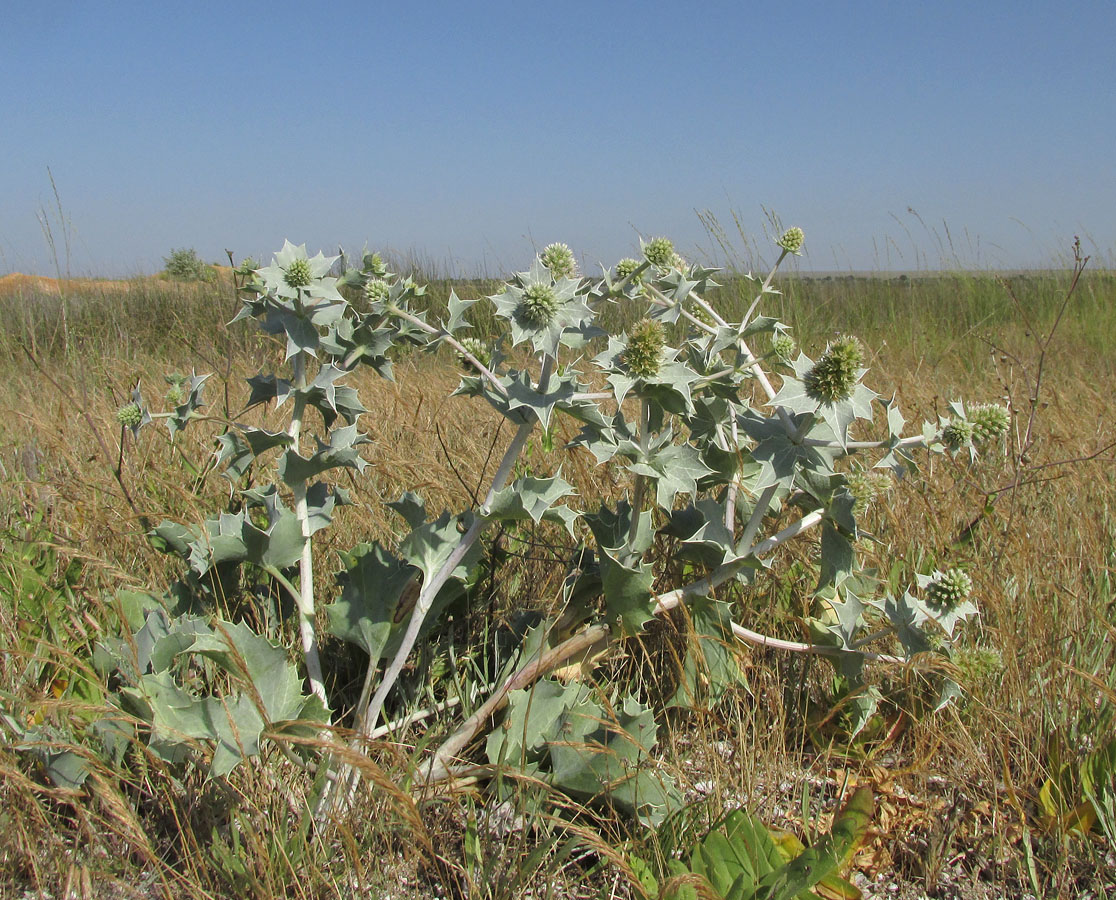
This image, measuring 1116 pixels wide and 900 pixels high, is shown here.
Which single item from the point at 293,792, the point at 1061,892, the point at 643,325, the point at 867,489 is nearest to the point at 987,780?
the point at 1061,892

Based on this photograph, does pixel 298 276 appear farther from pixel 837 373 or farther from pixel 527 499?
pixel 837 373

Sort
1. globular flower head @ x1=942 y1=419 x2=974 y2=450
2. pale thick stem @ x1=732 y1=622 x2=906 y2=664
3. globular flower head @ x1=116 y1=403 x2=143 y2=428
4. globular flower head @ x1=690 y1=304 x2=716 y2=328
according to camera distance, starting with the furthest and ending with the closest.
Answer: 1. globular flower head @ x1=690 y1=304 x2=716 y2=328
2. globular flower head @ x1=116 y1=403 x2=143 y2=428
3. pale thick stem @ x1=732 y1=622 x2=906 y2=664
4. globular flower head @ x1=942 y1=419 x2=974 y2=450

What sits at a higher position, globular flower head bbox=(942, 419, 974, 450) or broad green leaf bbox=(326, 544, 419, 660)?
globular flower head bbox=(942, 419, 974, 450)

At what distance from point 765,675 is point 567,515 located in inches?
24.5

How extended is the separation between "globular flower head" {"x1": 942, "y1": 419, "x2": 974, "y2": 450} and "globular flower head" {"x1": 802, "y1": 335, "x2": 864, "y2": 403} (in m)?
0.23

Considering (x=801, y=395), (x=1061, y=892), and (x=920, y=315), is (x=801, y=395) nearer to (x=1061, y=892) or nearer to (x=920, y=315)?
(x=1061, y=892)

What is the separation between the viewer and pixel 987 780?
1.50m

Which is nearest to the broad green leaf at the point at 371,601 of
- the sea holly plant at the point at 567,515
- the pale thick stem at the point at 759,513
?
the sea holly plant at the point at 567,515

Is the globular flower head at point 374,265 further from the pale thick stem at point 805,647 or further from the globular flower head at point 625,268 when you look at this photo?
the pale thick stem at point 805,647

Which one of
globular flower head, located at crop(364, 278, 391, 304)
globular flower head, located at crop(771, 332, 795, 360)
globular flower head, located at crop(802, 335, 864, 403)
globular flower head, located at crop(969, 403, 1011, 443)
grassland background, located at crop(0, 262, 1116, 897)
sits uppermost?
globular flower head, located at crop(364, 278, 391, 304)

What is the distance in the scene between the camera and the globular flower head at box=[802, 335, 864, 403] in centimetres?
130

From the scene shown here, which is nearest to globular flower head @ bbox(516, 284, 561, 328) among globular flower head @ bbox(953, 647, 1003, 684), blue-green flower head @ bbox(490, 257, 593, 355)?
blue-green flower head @ bbox(490, 257, 593, 355)

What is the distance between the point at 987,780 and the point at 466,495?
1437mm

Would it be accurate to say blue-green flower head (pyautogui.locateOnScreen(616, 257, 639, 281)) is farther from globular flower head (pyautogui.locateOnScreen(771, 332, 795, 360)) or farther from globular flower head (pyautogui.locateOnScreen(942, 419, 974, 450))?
globular flower head (pyautogui.locateOnScreen(942, 419, 974, 450))
